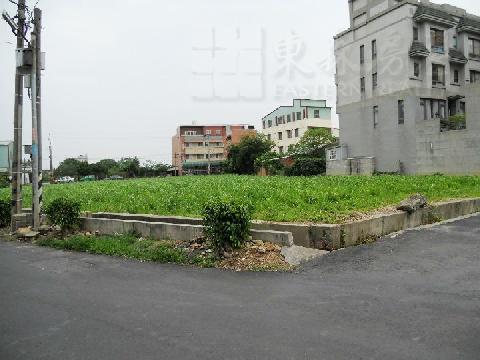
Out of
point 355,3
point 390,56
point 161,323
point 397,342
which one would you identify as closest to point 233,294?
point 161,323

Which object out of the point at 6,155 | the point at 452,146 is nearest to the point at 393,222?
the point at 6,155

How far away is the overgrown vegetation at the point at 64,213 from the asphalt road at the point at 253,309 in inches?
143

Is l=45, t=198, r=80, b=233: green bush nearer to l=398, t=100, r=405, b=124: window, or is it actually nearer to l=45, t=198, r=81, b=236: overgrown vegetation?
l=45, t=198, r=81, b=236: overgrown vegetation

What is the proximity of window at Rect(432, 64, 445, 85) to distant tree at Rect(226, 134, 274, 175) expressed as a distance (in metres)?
28.5

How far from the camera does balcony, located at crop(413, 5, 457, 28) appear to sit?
34188 mm

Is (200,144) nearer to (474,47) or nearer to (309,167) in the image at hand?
(309,167)

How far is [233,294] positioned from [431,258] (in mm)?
4362

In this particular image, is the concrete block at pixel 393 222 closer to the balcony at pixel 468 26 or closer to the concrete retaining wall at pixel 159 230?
the concrete retaining wall at pixel 159 230

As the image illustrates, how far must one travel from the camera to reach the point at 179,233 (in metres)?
10.0

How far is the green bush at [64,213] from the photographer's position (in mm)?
12227

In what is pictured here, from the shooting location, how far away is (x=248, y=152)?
61.9 metres

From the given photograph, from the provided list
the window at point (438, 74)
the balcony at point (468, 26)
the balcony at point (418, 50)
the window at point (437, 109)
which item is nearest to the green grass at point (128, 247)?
the balcony at point (418, 50)

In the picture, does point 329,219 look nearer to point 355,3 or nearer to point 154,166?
point 355,3

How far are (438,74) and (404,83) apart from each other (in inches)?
175
